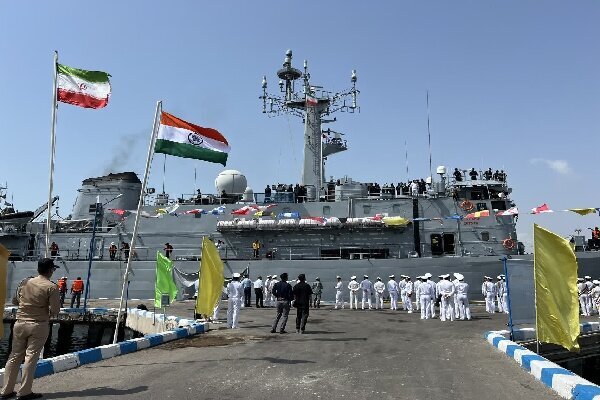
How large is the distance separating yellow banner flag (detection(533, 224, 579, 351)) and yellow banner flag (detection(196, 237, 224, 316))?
687 centimetres

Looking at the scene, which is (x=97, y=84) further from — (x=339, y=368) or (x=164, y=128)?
(x=339, y=368)

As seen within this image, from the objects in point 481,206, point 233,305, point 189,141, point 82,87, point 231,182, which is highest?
point 231,182

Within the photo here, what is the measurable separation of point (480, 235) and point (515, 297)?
12.9 metres

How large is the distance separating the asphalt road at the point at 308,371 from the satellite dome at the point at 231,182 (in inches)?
631

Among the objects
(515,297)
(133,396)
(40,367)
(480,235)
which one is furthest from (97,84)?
(480,235)

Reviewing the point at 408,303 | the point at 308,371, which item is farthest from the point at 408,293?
the point at 308,371

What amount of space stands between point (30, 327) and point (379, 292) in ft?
47.8

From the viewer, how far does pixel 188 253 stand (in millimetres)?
23141

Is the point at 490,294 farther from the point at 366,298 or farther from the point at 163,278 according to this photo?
the point at 163,278

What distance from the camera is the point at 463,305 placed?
14.5 meters

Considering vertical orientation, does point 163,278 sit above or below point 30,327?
above

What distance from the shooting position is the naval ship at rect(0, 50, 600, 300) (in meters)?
20.8

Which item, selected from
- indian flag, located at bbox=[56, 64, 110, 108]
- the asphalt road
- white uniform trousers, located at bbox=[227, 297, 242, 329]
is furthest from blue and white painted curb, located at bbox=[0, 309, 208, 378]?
indian flag, located at bbox=[56, 64, 110, 108]

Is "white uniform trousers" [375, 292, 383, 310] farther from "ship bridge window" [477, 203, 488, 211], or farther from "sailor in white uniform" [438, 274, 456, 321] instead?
"ship bridge window" [477, 203, 488, 211]
